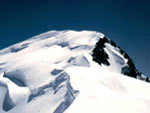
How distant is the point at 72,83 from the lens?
17.0 meters

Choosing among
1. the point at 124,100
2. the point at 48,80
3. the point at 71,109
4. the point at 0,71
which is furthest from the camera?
the point at 0,71

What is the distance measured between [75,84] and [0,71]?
18222 mm

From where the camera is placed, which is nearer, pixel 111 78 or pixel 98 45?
pixel 111 78

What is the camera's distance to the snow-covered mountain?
1362 centimetres

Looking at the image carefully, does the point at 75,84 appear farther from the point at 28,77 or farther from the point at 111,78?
the point at 28,77

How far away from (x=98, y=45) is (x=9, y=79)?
55.7 ft

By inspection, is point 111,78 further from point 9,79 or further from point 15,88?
point 9,79

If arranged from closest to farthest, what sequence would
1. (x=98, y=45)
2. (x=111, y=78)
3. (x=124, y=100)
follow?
(x=124, y=100), (x=111, y=78), (x=98, y=45)

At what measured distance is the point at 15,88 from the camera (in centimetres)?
2370

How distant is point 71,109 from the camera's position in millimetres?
12336

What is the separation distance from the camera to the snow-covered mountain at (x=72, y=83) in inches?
536

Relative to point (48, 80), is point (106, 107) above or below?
above

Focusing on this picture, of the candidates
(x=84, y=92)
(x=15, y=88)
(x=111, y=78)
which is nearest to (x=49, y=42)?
(x=15, y=88)

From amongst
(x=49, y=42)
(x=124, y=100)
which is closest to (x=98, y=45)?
(x=49, y=42)
